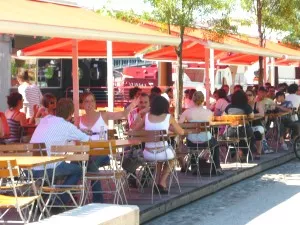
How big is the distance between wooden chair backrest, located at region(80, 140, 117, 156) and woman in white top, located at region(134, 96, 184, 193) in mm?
1810

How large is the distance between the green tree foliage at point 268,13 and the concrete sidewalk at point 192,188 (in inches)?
298

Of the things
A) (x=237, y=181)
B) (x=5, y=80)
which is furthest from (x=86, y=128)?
(x=5, y=80)

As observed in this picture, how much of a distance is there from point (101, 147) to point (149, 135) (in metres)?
1.77

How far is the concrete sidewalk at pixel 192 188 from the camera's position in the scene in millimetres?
11119

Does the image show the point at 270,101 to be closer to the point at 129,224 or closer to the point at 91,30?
the point at 91,30

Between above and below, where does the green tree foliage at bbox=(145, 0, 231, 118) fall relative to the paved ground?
above

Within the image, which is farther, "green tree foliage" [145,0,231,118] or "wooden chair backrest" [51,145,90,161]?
"green tree foliage" [145,0,231,118]

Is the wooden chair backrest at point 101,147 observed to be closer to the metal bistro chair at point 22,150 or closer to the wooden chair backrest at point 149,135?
the metal bistro chair at point 22,150

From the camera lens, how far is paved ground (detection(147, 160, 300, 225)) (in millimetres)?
10930

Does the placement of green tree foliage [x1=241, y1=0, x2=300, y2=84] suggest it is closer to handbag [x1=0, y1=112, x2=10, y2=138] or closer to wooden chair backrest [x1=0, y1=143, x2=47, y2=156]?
handbag [x1=0, y1=112, x2=10, y2=138]

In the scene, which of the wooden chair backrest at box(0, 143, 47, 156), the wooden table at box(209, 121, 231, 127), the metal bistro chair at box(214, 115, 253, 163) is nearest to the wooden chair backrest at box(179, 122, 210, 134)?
the wooden table at box(209, 121, 231, 127)

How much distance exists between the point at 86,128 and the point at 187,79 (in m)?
32.5

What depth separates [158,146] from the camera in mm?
11875

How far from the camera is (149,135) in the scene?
11.7m
